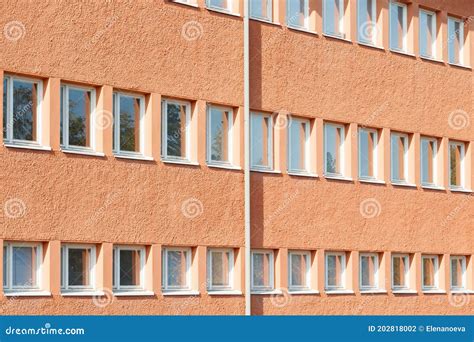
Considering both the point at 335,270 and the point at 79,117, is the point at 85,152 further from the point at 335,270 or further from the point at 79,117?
the point at 335,270

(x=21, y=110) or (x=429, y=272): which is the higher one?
(x=21, y=110)

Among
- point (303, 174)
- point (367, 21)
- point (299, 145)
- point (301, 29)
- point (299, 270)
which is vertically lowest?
point (299, 270)

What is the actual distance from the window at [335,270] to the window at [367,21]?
4.90 metres

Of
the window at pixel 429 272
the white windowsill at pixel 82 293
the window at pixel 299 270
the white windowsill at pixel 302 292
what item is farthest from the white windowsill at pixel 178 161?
the window at pixel 429 272

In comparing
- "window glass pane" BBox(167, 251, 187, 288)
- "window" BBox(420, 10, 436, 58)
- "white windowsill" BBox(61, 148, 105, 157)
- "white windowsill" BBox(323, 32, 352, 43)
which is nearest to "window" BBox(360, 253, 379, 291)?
"white windowsill" BBox(323, 32, 352, 43)

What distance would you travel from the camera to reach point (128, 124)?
25.5m

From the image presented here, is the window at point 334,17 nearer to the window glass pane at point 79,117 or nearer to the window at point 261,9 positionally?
the window at point 261,9

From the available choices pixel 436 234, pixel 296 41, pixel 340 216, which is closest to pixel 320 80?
pixel 296 41

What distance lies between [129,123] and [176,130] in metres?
1.14

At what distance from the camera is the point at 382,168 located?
30734 mm

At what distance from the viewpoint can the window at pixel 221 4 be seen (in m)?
26.7

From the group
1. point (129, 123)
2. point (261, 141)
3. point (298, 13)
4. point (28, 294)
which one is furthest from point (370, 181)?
point (28, 294)

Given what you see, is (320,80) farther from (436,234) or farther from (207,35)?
(436,234)

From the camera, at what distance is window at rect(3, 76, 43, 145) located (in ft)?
76.2
